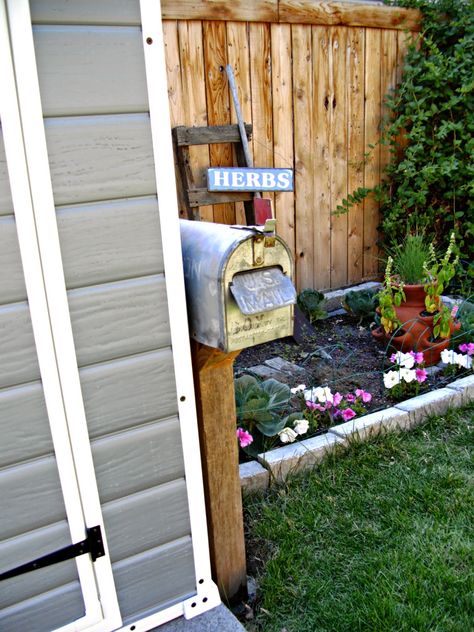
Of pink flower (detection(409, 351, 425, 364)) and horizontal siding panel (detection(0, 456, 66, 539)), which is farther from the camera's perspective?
pink flower (detection(409, 351, 425, 364))

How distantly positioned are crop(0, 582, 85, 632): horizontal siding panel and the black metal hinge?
0.09m

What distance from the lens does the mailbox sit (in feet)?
4.12

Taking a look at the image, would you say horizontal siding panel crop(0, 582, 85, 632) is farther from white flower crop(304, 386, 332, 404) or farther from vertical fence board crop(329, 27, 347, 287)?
vertical fence board crop(329, 27, 347, 287)

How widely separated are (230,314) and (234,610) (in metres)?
1.00

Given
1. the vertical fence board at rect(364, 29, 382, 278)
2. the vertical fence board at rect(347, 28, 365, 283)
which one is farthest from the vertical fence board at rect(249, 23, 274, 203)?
the vertical fence board at rect(364, 29, 382, 278)

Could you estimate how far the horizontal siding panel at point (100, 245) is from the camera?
115cm

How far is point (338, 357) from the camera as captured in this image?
3.42m

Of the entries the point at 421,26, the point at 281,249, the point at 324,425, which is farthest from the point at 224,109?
the point at 281,249

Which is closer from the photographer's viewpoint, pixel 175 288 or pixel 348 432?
pixel 175 288

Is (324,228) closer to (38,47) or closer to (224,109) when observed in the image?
(224,109)

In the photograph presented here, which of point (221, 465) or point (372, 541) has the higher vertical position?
point (221, 465)

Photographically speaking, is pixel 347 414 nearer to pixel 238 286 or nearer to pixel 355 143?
pixel 238 286

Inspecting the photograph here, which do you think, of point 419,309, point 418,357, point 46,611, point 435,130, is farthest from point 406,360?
point 435,130

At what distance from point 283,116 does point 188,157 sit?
0.80 m
